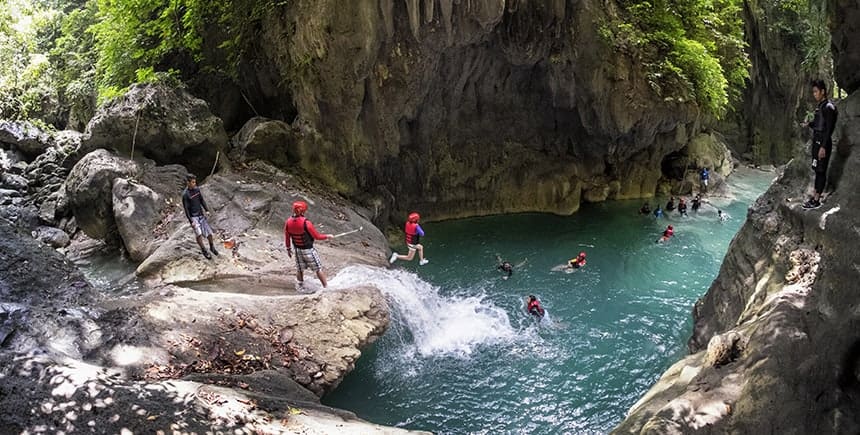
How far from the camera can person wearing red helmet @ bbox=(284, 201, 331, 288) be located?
10010 millimetres

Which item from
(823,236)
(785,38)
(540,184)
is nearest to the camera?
(823,236)

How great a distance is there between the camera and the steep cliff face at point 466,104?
49.2 ft

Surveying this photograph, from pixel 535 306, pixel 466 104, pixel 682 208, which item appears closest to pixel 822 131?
pixel 535 306

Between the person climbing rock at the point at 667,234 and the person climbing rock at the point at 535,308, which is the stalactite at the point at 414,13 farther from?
the person climbing rock at the point at 667,234

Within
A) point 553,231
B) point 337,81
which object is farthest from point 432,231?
point 337,81

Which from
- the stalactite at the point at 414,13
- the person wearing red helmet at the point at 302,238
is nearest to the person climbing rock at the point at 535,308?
the person wearing red helmet at the point at 302,238

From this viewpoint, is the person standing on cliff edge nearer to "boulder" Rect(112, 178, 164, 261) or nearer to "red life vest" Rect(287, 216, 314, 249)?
"red life vest" Rect(287, 216, 314, 249)

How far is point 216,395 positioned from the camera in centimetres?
675

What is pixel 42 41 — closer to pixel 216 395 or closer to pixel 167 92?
pixel 167 92

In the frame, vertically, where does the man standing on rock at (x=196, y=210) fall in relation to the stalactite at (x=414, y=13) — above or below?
below

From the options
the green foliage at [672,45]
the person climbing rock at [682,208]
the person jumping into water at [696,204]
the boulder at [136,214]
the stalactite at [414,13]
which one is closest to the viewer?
the boulder at [136,214]

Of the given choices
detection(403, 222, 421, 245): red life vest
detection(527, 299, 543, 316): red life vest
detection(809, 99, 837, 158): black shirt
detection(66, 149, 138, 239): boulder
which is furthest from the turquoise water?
detection(66, 149, 138, 239): boulder

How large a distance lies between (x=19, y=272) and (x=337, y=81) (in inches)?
383

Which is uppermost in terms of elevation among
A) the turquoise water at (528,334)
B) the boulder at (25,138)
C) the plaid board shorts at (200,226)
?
the boulder at (25,138)
